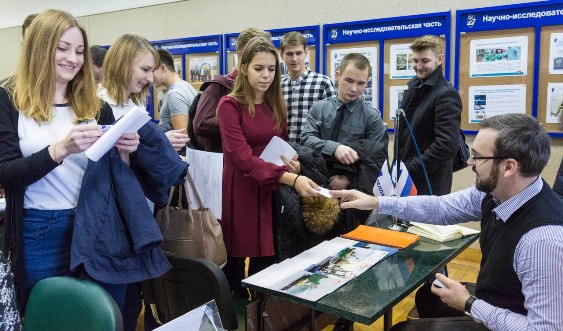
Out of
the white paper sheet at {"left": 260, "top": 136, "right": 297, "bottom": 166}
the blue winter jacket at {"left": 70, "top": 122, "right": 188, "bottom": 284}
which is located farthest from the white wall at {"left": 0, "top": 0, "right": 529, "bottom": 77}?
the blue winter jacket at {"left": 70, "top": 122, "right": 188, "bottom": 284}

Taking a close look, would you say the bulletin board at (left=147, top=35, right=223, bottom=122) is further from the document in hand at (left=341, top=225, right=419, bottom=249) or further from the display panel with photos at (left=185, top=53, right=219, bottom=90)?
the document in hand at (left=341, top=225, right=419, bottom=249)

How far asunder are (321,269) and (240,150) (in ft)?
2.25

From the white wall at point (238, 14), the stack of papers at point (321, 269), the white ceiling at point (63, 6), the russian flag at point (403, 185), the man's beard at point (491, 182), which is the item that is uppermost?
the white ceiling at point (63, 6)

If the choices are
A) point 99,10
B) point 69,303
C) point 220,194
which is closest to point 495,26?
point 220,194

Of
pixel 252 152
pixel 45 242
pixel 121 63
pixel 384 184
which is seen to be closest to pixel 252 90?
pixel 252 152

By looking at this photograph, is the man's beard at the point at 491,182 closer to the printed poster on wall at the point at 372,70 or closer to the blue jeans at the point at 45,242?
the blue jeans at the point at 45,242

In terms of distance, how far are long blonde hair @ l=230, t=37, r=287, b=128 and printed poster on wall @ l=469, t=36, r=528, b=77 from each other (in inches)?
87.6

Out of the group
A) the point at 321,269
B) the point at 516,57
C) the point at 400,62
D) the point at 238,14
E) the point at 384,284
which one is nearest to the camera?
the point at 384,284

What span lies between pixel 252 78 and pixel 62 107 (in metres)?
0.88

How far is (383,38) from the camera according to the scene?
4285 mm

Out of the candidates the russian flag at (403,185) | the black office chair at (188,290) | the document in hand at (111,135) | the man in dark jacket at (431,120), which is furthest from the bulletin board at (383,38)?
the document in hand at (111,135)

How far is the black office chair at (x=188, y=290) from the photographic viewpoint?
5.59 feet

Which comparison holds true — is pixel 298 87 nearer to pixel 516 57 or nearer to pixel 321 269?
pixel 321 269

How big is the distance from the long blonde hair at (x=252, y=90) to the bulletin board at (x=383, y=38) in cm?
218
